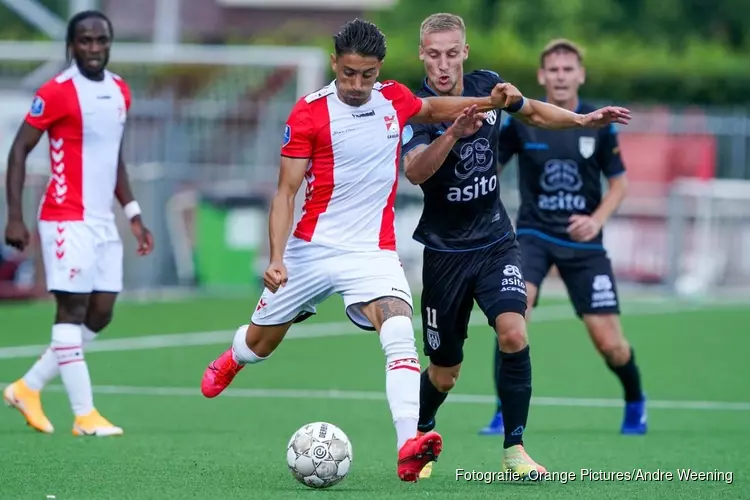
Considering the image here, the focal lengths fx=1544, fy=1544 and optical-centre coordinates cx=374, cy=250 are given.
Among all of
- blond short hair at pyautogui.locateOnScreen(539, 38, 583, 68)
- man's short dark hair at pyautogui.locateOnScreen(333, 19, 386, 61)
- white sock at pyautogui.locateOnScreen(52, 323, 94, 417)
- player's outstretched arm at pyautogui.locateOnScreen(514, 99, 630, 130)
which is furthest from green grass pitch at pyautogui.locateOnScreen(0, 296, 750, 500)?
blond short hair at pyautogui.locateOnScreen(539, 38, 583, 68)

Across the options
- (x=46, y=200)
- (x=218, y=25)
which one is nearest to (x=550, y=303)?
(x=46, y=200)

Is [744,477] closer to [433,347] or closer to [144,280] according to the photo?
[433,347]

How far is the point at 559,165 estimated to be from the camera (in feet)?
34.2

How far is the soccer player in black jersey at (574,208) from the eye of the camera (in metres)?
10.3

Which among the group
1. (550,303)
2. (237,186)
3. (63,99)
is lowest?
(550,303)

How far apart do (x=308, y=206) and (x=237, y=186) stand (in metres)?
14.6

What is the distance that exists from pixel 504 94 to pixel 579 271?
9.62 ft

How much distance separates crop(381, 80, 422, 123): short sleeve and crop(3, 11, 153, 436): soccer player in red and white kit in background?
2.54 meters

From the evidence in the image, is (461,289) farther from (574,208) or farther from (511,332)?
(574,208)

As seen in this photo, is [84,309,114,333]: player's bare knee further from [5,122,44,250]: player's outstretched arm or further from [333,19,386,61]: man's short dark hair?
[333,19,386,61]: man's short dark hair

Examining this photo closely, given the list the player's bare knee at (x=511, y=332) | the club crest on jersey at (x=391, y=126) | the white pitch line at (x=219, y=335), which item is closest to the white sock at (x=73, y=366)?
the club crest on jersey at (x=391, y=126)

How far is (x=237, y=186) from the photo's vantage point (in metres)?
22.3

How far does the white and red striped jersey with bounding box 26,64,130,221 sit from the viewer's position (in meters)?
9.57

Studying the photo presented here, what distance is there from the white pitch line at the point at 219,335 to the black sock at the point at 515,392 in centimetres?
736
